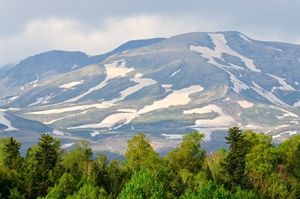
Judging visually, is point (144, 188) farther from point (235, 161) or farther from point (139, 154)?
point (235, 161)

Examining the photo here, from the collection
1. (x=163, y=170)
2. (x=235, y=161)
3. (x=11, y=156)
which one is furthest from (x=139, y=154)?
(x=11, y=156)

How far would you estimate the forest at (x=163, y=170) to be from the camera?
11821 cm

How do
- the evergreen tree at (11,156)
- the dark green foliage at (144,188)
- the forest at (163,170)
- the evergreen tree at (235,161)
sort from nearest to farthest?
1. the dark green foliage at (144,188)
2. the forest at (163,170)
3. the evergreen tree at (11,156)
4. the evergreen tree at (235,161)

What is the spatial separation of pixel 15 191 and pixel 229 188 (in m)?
47.2

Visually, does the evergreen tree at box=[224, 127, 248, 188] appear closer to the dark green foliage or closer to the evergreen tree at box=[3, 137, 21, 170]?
the dark green foliage

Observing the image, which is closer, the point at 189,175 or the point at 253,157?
the point at 189,175

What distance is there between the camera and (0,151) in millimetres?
136250

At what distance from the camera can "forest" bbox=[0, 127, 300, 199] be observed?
11821 centimetres

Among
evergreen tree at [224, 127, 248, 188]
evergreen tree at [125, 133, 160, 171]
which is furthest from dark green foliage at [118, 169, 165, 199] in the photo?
evergreen tree at [224, 127, 248, 188]

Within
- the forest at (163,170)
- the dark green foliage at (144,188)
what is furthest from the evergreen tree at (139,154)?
the dark green foliage at (144,188)

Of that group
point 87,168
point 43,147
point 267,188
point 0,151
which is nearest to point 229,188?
point 267,188

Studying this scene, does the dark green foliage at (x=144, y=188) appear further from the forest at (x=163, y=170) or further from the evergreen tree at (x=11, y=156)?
the evergreen tree at (x=11, y=156)

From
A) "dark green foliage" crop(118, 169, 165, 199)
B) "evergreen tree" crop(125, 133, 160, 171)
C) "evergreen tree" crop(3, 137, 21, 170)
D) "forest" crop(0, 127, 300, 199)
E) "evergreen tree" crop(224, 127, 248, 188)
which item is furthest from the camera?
"evergreen tree" crop(224, 127, 248, 188)

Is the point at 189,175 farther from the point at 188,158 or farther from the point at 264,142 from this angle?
the point at 264,142
